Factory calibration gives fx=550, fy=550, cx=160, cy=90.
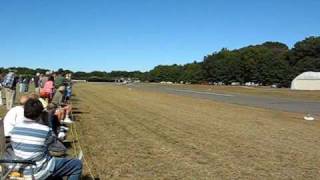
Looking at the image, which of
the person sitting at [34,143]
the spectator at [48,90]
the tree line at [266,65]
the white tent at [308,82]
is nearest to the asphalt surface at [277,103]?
the spectator at [48,90]

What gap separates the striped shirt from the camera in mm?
6676

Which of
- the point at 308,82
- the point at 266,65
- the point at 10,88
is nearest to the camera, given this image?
the point at 10,88

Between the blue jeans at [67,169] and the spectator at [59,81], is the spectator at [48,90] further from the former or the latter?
the blue jeans at [67,169]

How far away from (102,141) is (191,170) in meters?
4.55

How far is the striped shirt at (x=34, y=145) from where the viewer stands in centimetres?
668

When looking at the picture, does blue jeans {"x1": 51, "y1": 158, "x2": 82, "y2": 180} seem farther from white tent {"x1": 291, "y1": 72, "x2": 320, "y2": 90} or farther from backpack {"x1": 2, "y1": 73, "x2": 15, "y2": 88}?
white tent {"x1": 291, "y1": 72, "x2": 320, "y2": 90}

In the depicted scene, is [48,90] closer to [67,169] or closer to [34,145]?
[67,169]

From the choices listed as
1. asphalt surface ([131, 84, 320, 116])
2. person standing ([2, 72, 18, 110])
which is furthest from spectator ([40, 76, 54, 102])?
asphalt surface ([131, 84, 320, 116])

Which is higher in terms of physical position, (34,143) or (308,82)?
(34,143)

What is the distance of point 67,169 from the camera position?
23.0 feet

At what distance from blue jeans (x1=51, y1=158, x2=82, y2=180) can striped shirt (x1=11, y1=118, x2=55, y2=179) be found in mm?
100

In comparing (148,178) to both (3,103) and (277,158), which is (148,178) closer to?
(277,158)

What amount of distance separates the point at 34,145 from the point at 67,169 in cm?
57

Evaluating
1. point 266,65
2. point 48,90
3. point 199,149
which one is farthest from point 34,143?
point 266,65
